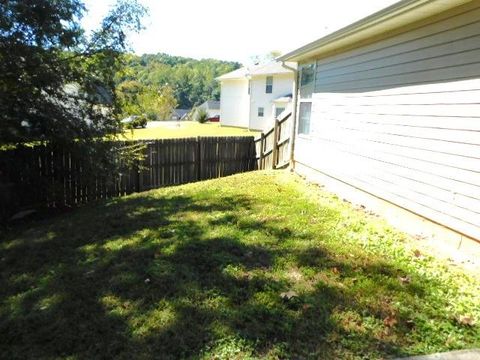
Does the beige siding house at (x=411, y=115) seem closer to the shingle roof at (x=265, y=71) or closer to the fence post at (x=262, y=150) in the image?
the fence post at (x=262, y=150)

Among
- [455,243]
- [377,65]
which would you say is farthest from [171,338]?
[377,65]

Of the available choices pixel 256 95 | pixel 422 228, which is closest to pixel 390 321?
pixel 422 228

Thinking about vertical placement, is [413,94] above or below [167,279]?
above

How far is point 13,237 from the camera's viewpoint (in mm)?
6027

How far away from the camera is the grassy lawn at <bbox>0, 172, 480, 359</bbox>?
296cm

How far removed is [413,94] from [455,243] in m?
2.08

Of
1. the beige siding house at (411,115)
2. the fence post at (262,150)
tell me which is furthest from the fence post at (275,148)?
the beige siding house at (411,115)

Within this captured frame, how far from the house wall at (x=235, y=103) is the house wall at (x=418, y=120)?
94.0 feet

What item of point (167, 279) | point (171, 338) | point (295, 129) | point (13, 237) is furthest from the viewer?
point (295, 129)

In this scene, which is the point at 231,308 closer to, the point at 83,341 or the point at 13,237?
the point at 83,341

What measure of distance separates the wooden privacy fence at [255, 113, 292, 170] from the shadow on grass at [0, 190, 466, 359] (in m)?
5.68

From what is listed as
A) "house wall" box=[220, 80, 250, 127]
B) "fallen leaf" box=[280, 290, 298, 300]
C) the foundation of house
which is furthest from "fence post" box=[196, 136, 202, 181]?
"house wall" box=[220, 80, 250, 127]

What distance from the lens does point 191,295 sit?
3.59 metres

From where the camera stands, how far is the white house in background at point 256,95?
1197 inches
